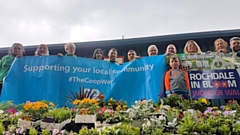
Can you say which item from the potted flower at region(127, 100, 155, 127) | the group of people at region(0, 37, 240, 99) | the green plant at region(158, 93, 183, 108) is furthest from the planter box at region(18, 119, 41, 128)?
the group of people at region(0, 37, 240, 99)

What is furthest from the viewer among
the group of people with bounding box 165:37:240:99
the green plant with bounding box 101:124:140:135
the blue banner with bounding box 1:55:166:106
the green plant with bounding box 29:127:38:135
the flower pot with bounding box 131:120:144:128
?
the blue banner with bounding box 1:55:166:106

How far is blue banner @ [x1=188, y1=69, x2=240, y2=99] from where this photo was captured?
4.92 metres

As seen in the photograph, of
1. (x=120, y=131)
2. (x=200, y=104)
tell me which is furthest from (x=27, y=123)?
(x=200, y=104)

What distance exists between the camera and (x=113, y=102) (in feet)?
15.0

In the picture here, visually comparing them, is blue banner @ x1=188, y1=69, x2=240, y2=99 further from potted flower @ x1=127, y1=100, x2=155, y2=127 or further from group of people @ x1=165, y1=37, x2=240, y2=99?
potted flower @ x1=127, y1=100, x2=155, y2=127

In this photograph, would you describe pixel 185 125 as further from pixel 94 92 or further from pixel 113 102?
pixel 94 92

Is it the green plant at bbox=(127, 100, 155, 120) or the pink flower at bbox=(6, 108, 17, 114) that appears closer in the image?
the green plant at bbox=(127, 100, 155, 120)

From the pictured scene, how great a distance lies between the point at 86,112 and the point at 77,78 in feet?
5.65

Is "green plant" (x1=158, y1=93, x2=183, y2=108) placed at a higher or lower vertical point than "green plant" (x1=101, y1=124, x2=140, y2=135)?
higher

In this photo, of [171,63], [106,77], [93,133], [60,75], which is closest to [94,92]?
[106,77]

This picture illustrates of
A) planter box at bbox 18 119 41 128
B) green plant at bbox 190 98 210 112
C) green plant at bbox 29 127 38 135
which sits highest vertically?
green plant at bbox 190 98 210 112

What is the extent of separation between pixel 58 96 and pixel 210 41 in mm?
6172

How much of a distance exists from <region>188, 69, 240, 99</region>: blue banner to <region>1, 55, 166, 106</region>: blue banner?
641 millimetres

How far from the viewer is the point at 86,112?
3695 mm
